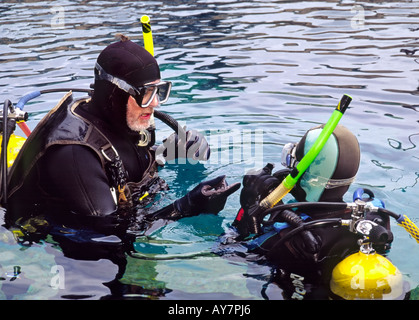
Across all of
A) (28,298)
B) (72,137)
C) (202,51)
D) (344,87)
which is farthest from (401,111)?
(28,298)

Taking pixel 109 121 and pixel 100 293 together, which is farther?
pixel 109 121

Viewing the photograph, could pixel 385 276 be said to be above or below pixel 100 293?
above

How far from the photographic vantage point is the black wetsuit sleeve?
3.70 m

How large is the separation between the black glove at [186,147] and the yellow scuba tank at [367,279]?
7.17 ft

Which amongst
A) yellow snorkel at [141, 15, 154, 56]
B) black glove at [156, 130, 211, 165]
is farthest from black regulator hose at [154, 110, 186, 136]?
yellow snorkel at [141, 15, 154, 56]

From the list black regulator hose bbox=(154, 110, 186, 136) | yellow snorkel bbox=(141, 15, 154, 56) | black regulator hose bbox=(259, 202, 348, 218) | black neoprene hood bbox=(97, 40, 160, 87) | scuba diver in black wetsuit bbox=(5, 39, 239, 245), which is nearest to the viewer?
black regulator hose bbox=(259, 202, 348, 218)

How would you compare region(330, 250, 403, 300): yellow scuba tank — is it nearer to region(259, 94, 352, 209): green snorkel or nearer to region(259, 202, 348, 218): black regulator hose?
region(259, 202, 348, 218): black regulator hose

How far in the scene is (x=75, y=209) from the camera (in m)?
3.79

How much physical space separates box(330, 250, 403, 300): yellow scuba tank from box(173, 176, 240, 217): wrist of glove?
3.24ft

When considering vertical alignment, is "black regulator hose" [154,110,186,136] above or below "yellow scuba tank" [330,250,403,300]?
above

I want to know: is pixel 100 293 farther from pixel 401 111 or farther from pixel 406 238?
pixel 401 111

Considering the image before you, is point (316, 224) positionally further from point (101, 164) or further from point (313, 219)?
point (101, 164)

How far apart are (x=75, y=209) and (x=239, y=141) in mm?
2943
